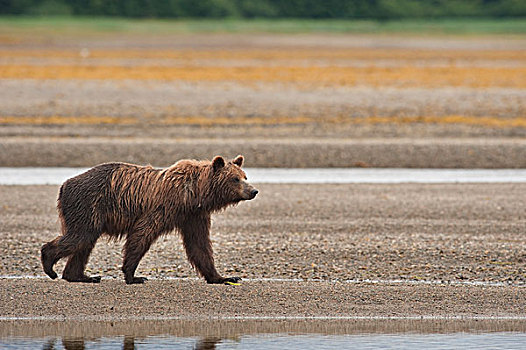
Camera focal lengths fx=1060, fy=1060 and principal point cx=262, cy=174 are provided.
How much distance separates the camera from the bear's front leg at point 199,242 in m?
9.37

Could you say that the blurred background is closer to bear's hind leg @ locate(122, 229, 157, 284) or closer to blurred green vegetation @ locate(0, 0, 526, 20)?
bear's hind leg @ locate(122, 229, 157, 284)

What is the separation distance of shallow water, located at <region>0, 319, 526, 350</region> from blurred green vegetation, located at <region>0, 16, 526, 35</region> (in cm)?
11910

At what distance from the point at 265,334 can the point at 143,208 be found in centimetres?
189

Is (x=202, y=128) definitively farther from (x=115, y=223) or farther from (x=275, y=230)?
(x=115, y=223)

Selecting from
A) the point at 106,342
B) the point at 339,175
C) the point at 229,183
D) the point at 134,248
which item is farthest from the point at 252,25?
the point at 106,342

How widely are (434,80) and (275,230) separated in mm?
32456

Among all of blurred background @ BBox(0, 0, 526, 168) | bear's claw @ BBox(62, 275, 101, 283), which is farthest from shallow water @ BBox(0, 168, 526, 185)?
bear's claw @ BBox(62, 275, 101, 283)

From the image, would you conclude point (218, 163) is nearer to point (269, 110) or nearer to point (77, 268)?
point (77, 268)

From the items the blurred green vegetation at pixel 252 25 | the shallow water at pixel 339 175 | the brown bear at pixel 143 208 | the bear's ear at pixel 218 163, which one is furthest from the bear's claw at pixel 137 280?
the blurred green vegetation at pixel 252 25

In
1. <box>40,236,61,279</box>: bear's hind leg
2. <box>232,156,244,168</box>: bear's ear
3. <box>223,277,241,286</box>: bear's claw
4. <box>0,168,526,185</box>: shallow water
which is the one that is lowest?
<box>0,168,526,185</box>: shallow water

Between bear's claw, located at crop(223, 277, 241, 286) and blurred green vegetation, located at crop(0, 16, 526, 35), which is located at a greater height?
blurred green vegetation, located at crop(0, 16, 526, 35)

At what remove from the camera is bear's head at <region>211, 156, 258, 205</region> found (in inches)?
365

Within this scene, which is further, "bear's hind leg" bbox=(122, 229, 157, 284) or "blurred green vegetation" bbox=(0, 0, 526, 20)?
"blurred green vegetation" bbox=(0, 0, 526, 20)

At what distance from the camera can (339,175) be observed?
1980cm
